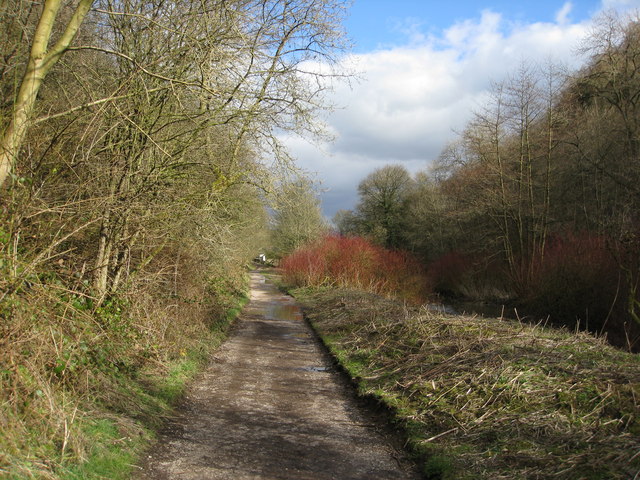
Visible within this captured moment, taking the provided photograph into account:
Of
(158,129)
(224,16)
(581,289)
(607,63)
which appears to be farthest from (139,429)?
(607,63)

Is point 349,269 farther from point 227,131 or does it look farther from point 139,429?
point 139,429

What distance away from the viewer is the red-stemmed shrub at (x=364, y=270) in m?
25.8

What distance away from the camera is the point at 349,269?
88.8ft

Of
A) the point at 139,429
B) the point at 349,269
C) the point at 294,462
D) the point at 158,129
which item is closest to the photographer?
the point at 294,462

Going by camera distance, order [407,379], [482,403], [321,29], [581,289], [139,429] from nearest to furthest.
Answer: [139,429] → [482,403] → [407,379] → [321,29] → [581,289]

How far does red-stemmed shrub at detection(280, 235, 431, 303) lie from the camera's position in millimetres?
25750

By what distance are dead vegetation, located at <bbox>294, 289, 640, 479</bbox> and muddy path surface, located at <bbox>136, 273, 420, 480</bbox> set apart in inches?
19.4

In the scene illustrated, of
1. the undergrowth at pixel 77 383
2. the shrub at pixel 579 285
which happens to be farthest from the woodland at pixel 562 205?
the undergrowth at pixel 77 383

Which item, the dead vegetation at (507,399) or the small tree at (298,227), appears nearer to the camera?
the dead vegetation at (507,399)

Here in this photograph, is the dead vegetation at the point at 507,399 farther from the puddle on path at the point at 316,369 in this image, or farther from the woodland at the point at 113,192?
the woodland at the point at 113,192

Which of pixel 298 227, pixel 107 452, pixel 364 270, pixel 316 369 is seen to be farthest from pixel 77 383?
pixel 298 227

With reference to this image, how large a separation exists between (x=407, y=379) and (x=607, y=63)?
18.2 metres

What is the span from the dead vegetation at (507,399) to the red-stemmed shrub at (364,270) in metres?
15.6

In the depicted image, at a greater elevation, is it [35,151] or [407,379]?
[35,151]
